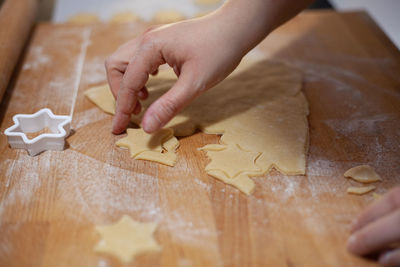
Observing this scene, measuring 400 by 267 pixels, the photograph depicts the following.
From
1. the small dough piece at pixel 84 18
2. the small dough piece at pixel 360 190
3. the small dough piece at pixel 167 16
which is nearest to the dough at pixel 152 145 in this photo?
the small dough piece at pixel 360 190

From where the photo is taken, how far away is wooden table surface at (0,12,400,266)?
3.38 feet

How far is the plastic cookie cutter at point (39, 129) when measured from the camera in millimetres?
1311

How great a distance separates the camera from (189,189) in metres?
1.21

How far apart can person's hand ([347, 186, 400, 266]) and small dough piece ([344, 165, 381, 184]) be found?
0.71 ft

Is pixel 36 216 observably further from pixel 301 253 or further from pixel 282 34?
pixel 282 34

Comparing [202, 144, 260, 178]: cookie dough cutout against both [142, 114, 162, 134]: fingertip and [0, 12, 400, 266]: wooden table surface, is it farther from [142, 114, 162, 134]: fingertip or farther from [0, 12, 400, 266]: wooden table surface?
[142, 114, 162, 134]: fingertip

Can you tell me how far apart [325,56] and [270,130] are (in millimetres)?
716

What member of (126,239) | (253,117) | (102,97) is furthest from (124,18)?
(126,239)

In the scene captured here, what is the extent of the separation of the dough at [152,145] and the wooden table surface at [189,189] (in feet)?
0.09

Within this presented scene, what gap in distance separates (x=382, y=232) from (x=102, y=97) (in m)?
1.14

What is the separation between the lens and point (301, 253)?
3.37 feet

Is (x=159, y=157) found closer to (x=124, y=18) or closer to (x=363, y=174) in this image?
(x=363, y=174)

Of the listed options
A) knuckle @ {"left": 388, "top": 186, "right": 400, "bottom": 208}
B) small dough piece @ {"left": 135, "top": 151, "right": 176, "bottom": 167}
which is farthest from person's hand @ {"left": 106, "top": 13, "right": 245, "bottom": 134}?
knuckle @ {"left": 388, "top": 186, "right": 400, "bottom": 208}

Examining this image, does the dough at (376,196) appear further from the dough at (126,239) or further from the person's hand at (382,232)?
the dough at (126,239)
